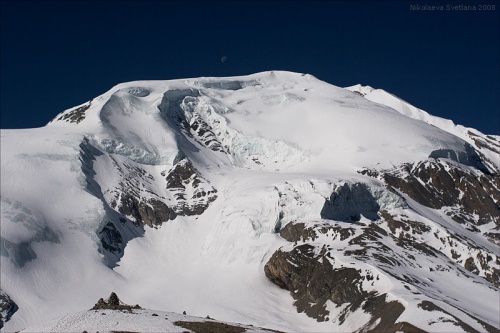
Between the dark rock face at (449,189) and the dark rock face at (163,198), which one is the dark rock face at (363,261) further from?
the dark rock face at (163,198)

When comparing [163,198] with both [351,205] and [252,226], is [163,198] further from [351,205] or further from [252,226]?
[351,205]

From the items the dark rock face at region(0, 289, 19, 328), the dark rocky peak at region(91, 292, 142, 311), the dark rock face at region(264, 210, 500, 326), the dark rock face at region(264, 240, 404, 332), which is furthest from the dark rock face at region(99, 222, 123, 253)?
the dark rocky peak at region(91, 292, 142, 311)

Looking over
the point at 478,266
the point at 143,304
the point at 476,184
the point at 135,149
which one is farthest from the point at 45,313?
the point at 476,184

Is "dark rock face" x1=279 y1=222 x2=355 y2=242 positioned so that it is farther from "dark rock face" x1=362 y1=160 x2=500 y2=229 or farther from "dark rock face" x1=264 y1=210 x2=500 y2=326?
"dark rock face" x1=362 y1=160 x2=500 y2=229

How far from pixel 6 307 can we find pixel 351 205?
7328 cm

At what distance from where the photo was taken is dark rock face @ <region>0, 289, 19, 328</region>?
390 ft

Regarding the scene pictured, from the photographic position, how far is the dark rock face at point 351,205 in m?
150

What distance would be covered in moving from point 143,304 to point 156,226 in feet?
123

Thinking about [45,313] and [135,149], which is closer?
[45,313]

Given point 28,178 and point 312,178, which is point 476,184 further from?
point 28,178

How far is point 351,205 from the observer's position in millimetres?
155125

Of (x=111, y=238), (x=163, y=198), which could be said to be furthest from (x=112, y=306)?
(x=163, y=198)

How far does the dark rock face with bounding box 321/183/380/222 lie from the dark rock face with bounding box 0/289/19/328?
62.1 meters

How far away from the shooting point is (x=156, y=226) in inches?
6422
